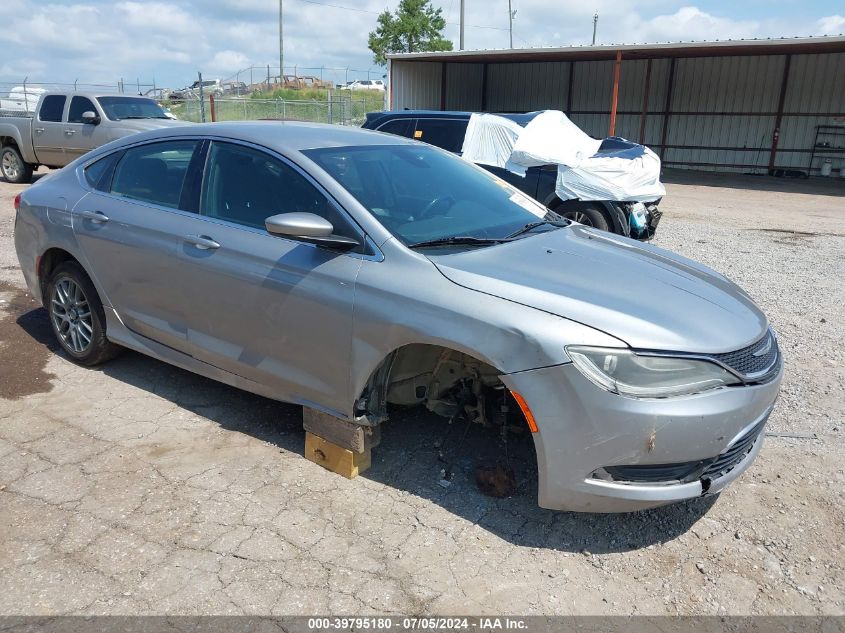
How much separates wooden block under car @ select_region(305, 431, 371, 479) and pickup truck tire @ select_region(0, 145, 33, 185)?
1426cm

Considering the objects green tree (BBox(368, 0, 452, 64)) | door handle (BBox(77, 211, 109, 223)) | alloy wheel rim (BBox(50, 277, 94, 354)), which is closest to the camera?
door handle (BBox(77, 211, 109, 223))

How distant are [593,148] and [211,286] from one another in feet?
25.8

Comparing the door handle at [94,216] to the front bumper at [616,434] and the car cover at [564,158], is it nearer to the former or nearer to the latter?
the front bumper at [616,434]

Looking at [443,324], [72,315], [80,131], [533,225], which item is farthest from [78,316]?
[80,131]

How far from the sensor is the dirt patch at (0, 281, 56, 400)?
4539 mm

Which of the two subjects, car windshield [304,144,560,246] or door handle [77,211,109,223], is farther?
door handle [77,211,109,223]

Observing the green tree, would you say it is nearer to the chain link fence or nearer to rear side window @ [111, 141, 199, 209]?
the chain link fence

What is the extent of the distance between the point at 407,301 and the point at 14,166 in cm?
1521

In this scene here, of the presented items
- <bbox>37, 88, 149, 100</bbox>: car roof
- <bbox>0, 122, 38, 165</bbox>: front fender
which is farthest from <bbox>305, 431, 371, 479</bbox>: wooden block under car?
<bbox>0, 122, 38, 165</bbox>: front fender

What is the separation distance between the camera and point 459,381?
339cm

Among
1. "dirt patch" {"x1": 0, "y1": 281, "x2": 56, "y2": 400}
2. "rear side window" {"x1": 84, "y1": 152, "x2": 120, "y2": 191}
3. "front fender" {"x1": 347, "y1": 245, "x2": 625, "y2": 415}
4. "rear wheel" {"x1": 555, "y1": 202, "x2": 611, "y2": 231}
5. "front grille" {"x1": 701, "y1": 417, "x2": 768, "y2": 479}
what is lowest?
"dirt patch" {"x1": 0, "y1": 281, "x2": 56, "y2": 400}

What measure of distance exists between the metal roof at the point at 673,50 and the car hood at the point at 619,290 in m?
17.5

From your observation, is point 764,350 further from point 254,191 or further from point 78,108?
point 78,108

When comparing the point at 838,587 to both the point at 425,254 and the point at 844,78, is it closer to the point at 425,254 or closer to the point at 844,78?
the point at 425,254
